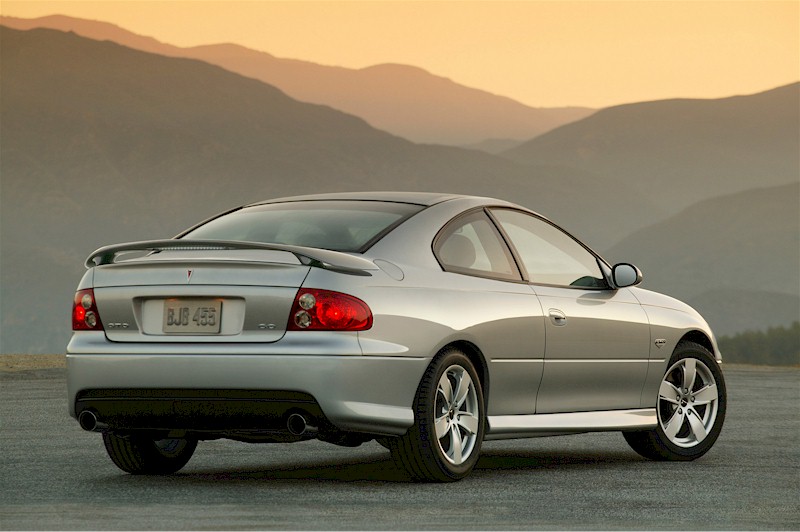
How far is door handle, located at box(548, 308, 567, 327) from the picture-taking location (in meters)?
8.34

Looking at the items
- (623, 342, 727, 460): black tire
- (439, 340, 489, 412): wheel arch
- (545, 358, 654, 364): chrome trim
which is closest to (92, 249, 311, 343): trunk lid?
(439, 340, 489, 412): wheel arch

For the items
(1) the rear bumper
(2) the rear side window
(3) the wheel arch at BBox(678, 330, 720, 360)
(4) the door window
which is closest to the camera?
(1) the rear bumper

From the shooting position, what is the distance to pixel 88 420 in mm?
7375

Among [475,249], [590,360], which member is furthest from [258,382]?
[590,360]

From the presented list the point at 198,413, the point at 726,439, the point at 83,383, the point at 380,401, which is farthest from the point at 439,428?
the point at 726,439

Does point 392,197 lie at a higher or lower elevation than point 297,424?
higher

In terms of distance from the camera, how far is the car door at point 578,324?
27.5 feet

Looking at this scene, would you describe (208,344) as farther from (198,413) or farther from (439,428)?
(439,428)

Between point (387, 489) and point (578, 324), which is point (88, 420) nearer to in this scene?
point (387, 489)

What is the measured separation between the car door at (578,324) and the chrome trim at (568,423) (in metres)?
0.05

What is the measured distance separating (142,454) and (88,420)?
80cm

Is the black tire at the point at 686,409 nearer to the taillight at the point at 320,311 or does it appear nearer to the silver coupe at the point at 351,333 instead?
the silver coupe at the point at 351,333

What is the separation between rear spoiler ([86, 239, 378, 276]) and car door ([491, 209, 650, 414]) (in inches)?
64.6

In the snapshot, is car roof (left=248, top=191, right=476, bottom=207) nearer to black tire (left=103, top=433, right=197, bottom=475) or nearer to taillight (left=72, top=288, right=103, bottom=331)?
taillight (left=72, top=288, right=103, bottom=331)
